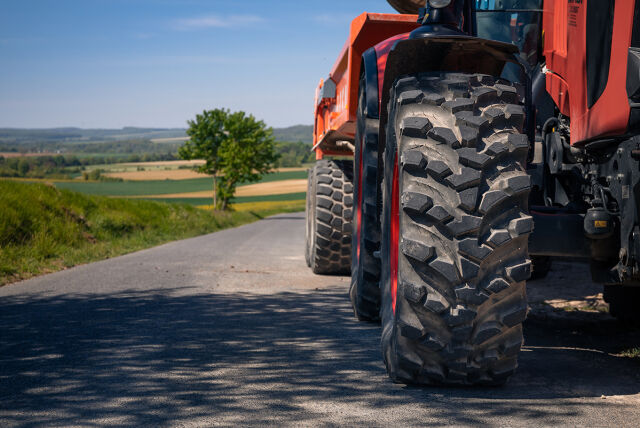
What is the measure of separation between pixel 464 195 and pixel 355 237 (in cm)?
203

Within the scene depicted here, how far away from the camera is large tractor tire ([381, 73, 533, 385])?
2.83 metres

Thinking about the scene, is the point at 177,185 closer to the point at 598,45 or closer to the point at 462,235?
the point at 598,45

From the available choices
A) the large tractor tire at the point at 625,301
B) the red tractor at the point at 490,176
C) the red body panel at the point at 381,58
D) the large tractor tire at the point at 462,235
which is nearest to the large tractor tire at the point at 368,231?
the red tractor at the point at 490,176

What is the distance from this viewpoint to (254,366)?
369 cm

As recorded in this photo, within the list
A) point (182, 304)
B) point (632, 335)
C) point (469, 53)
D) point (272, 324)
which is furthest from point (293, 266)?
point (469, 53)

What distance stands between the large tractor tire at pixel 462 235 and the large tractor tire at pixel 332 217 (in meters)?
4.56

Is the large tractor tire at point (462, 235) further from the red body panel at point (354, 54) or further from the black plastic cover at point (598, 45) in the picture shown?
the red body panel at point (354, 54)

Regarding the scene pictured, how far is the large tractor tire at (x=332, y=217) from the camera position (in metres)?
7.61

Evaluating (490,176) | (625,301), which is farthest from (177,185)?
(490,176)

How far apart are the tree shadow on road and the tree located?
168 ft

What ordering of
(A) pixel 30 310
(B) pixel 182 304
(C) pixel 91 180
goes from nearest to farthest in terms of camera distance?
(A) pixel 30 310 < (B) pixel 182 304 < (C) pixel 91 180

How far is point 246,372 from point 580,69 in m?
2.43

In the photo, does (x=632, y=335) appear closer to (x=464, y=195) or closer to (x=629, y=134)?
(x=629, y=134)

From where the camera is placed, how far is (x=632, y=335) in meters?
4.66
